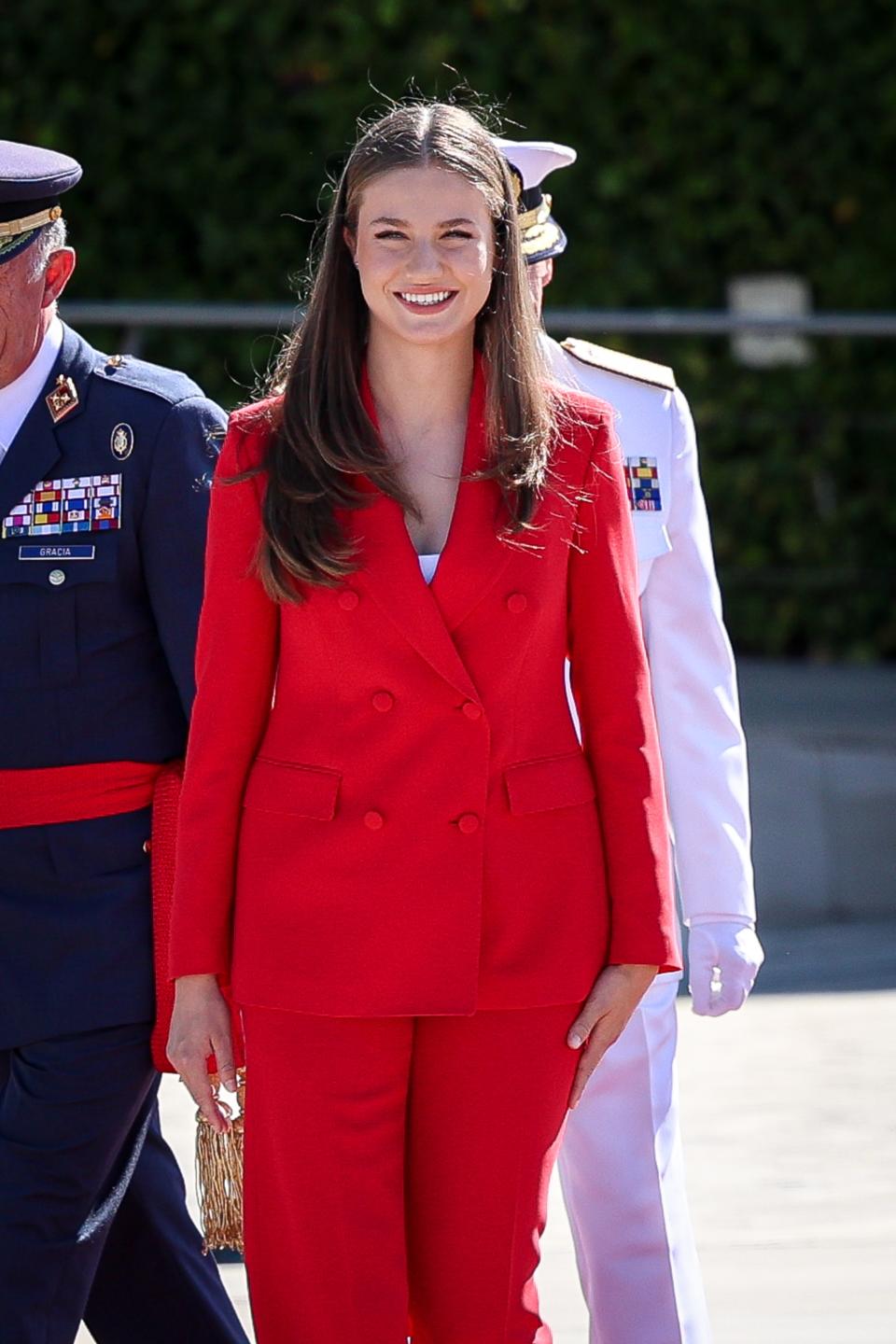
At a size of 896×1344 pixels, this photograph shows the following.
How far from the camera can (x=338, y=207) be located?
2.64 m

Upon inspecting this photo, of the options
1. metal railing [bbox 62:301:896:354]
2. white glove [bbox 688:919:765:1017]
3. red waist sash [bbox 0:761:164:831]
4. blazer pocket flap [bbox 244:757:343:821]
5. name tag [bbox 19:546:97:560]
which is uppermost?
name tag [bbox 19:546:97:560]

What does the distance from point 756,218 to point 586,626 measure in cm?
551

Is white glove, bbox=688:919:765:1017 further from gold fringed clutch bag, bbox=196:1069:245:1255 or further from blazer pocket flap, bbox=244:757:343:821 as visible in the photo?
blazer pocket flap, bbox=244:757:343:821

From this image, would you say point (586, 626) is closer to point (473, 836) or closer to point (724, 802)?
point (473, 836)

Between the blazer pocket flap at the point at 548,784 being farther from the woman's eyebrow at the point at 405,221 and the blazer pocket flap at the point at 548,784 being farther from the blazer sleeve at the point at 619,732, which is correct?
the woman's eyebrow at the point at 405,221

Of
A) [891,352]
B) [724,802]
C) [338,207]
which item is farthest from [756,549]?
[338,207]

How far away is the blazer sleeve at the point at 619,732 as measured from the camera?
101 inches

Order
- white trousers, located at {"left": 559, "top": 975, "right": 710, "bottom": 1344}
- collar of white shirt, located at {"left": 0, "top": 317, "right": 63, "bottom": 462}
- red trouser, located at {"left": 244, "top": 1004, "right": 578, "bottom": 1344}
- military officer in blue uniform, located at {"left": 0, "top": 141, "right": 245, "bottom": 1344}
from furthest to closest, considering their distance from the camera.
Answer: white trousers, located at {"left": 559, "top": 975, "right": 710, "bottom": 1344}, collar of white shirt, located at {"left": 0, "top": 317, "right": 63, "bottom": 462}, military officer in blue uniform, located at {"left": 0, "top": 141, "right": 245, "bottom": 1344}, red trouser, located at {"left": 244, "top": 1004, "right": 578, "bottom": 1344}

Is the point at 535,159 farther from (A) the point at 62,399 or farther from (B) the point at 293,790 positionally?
(B) the point at 293,790

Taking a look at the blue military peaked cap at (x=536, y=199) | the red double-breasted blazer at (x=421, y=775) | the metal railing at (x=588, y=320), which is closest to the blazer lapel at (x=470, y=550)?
the red double-breasted blazer at (x=421, y=775)

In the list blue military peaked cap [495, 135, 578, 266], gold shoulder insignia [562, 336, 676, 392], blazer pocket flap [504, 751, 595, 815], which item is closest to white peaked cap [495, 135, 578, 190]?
blue military peaked cap [495, 135, 578, 266]

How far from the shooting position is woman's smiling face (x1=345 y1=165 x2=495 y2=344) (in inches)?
100

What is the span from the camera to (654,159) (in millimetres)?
7824

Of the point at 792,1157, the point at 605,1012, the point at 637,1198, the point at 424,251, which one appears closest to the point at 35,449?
the point at 424,251
